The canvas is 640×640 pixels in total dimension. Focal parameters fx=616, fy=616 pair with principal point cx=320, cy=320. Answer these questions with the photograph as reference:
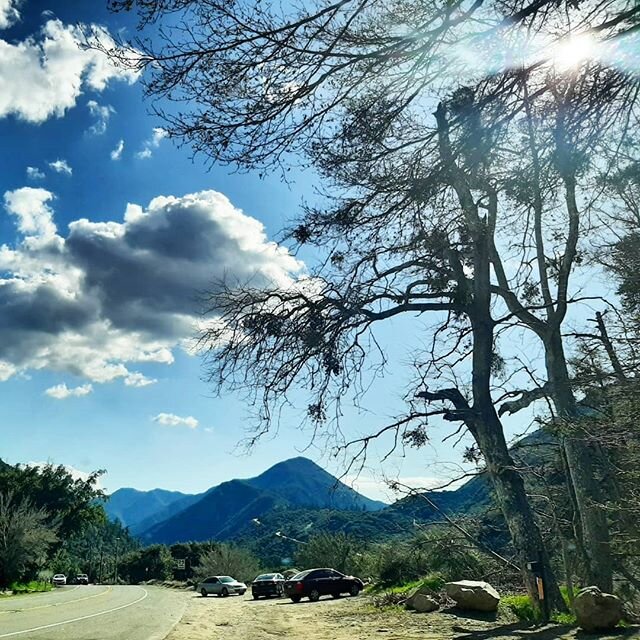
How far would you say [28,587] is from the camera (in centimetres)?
4275

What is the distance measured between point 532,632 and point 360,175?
7635 millimetres

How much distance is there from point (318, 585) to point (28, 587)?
85.9 ft

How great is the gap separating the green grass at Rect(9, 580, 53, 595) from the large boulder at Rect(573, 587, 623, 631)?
36.9m

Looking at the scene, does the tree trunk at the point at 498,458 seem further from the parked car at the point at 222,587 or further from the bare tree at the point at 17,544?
the bare tree at the point at 17,544

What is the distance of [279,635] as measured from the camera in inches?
517

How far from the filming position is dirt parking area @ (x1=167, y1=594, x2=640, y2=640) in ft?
32.7

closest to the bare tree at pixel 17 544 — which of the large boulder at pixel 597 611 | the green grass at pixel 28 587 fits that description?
the green grass at pixel 28 587

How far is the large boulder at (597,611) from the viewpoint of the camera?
9133mm

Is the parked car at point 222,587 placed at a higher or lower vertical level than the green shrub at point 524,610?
higher

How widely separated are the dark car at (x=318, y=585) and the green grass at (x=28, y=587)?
65.1 feet

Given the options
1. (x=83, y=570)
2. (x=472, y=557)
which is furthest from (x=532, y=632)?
(x=83, y=570)

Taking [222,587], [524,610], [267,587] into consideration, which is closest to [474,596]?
[524,610]

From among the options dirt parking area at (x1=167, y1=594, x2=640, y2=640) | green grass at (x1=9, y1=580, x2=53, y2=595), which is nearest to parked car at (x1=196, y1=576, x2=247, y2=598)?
green grass at (x1=9, y1=580, x2=53, y2=595)

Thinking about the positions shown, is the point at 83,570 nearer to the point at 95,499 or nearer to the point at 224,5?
the point at 95,499
